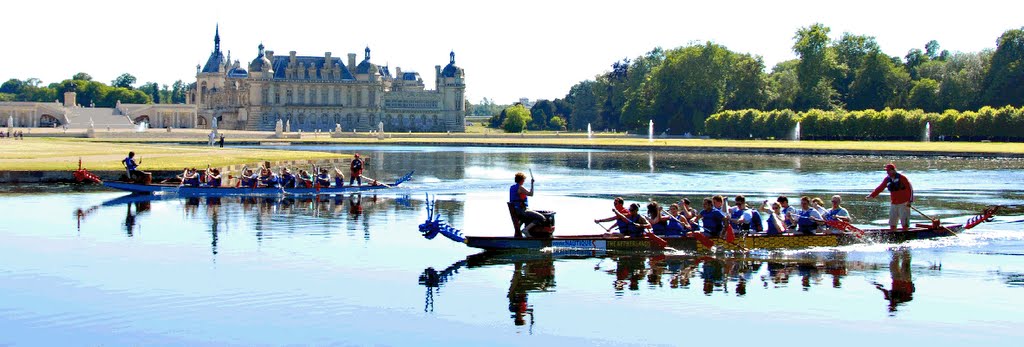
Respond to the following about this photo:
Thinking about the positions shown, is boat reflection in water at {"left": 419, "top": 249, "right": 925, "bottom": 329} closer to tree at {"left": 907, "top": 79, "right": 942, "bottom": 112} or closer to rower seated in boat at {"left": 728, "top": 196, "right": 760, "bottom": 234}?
rower seated in boat at {"left": 728, "top": 196, "right": 760, "bottom": 234}

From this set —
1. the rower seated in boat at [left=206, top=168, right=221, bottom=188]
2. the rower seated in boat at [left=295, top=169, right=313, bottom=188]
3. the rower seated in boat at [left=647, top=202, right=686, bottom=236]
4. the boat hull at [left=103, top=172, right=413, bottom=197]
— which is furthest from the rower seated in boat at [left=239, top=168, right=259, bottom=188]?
the rower seated in boat at [left=647, top=202, right=686, bottom=236]

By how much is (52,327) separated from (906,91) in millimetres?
99440

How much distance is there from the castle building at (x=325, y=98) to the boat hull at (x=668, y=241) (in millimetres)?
122149

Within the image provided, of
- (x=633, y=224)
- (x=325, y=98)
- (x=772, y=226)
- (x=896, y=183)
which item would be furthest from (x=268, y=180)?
(x=325, y=98)

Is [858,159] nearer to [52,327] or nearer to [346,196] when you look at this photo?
[346,196]

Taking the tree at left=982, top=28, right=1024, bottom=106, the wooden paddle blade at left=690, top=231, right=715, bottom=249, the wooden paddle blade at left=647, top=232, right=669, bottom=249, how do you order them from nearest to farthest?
the wooden paddle blade at left=647, top=232, right=669, bottom=249 → the wooden paddle blade at left=690, top=231, right=715, bottom=249 → the tree at left=982, top=28, right=1024, bottom=106

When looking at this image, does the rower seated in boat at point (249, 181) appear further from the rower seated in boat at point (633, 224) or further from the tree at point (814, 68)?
the tree at point (814, 68)

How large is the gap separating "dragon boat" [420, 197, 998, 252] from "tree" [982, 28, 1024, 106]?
7687cm

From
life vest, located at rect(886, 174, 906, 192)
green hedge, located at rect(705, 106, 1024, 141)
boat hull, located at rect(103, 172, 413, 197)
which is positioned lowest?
boat hull, located at rect(103, 172, 413, 197)

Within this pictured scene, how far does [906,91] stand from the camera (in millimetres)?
105188

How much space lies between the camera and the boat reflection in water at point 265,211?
25594mm

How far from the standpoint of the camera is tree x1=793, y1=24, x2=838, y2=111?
345ft

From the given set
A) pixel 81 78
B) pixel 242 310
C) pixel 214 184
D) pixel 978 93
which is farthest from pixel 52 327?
pixel 81 78

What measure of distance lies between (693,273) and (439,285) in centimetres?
409
